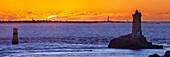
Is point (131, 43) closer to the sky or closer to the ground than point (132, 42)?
closer to the ground

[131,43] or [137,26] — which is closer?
[131,43]

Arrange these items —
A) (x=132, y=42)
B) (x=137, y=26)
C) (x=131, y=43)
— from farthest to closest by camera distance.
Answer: (x=137, y=26) < (x=131, y=43) < (x=132, y=42)

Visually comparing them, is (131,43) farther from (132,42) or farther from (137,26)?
(137,26)

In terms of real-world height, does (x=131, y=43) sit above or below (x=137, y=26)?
below

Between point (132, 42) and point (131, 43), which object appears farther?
point (131, 43)

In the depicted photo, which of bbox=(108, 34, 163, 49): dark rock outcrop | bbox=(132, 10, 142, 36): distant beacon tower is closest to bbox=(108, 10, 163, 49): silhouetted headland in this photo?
bbox=(108, 34, 163, 49): dark rock outcrop

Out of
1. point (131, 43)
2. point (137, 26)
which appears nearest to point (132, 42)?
point (131, 43)

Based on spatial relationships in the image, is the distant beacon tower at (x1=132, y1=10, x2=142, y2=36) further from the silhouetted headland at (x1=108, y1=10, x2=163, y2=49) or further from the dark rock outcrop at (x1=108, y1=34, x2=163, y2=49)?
the dark rock outcrop at (x1=108, y1=34, x2=163, y2=49)

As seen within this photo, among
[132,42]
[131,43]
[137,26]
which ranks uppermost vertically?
[137,26]

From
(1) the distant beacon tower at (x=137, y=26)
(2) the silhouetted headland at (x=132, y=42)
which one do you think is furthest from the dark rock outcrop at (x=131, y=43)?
(1) the distant beacon tower at (x=137, y=26)

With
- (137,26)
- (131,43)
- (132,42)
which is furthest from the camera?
(137,26)

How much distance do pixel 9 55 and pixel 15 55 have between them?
Result: 2.19 ft

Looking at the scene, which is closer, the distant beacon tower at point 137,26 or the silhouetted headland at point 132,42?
the silhouetted headland at point 132,42

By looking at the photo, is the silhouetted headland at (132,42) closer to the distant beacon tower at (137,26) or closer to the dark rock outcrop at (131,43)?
the dark rock outcrop at (131,43)
